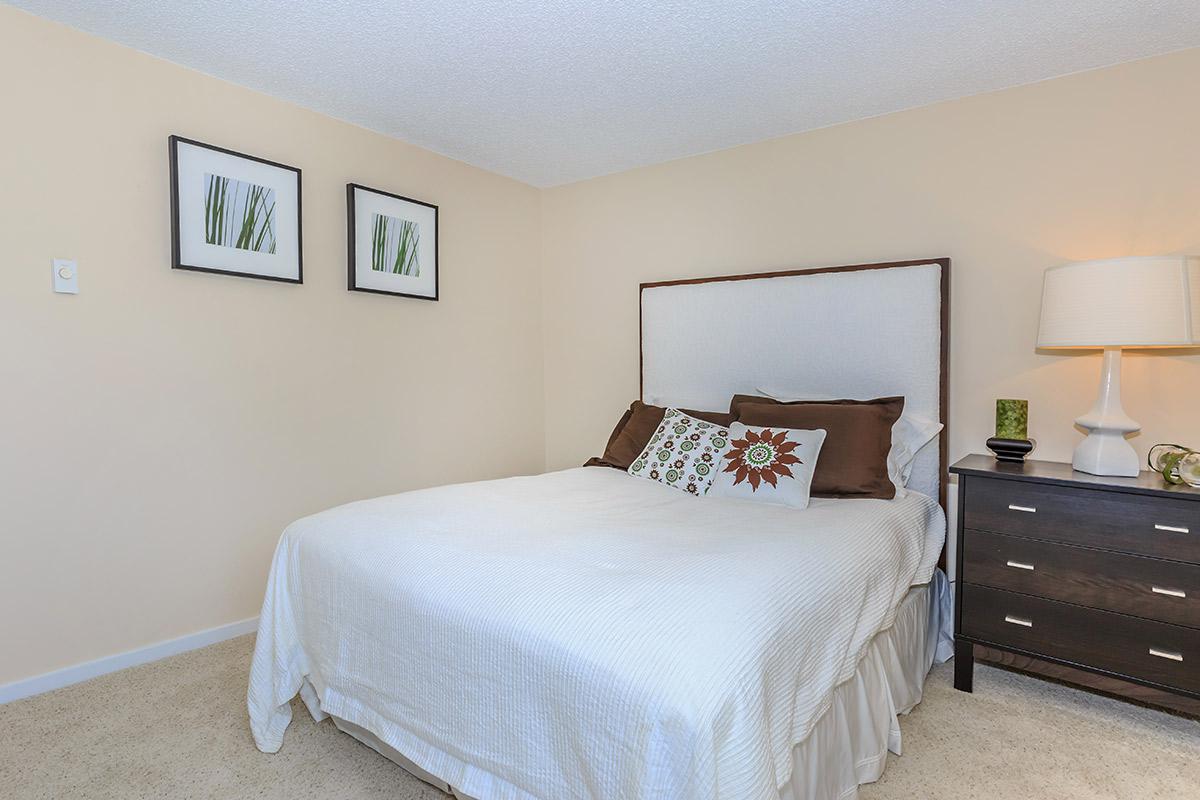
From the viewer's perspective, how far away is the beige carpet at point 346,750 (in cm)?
176

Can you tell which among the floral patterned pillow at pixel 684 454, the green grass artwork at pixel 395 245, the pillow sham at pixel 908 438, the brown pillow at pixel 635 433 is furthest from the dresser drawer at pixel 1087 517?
the green grass artwork at pixel 395 245

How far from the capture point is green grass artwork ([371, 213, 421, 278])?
3.22 metres

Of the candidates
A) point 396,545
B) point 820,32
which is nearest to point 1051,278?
point 820,32

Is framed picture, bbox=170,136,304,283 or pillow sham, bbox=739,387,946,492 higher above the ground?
framed picture, bbox=170,136,304,283

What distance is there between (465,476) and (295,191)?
1752 mm

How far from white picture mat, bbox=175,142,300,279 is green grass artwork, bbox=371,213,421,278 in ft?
1.35

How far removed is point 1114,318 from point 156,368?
11.4 ft

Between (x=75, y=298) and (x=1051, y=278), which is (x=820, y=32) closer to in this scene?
(x=1051, y=278)

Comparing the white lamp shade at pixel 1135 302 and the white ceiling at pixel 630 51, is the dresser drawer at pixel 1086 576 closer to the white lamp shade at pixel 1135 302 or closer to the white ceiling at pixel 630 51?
the white lamp shade at pixel 1135 302

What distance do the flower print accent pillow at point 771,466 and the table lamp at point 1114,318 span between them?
0.90 metres

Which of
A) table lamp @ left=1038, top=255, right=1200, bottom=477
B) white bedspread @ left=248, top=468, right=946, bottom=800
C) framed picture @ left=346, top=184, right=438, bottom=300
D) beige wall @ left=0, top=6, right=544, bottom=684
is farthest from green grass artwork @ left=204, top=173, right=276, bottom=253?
table lamp @ left=1038, top=255, right=1200, bottom=477

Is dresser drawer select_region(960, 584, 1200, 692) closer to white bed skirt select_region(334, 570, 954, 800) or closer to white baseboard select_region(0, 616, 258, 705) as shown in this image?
white bed skirt select_region(334, 570, 954, 800)

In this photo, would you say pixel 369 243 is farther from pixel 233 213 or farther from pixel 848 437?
pixel 848 437

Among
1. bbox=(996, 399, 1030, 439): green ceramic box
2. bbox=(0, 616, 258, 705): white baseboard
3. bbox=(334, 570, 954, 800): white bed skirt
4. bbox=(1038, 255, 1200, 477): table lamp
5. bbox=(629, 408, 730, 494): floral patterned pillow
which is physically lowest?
bbox=(0, 616, 258, 705): white baseboard
